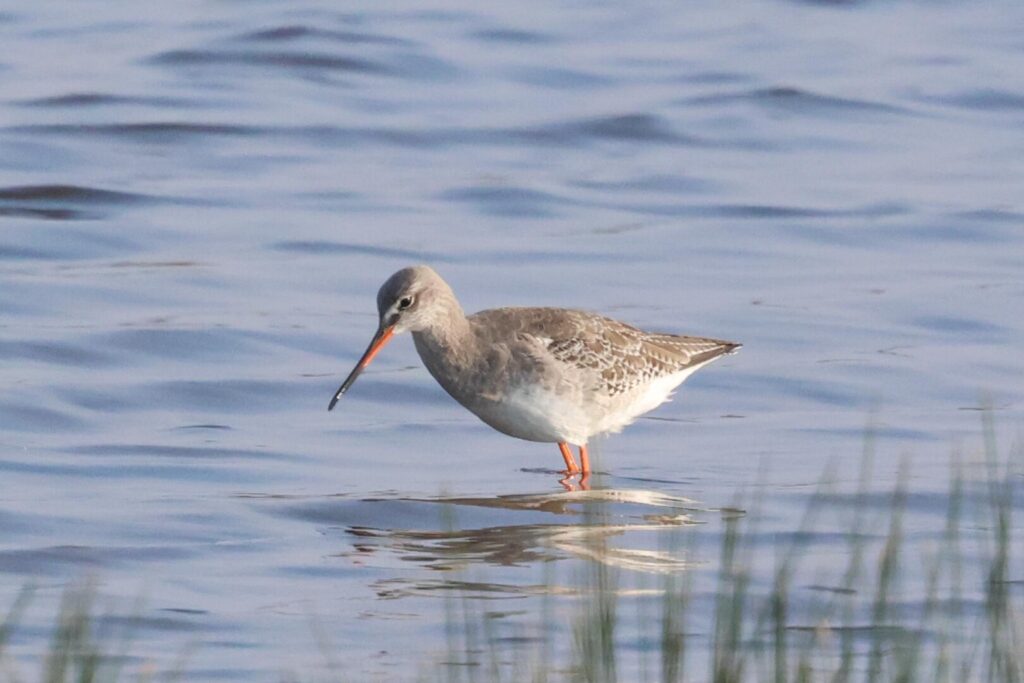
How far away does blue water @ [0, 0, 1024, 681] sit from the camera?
8.92 m

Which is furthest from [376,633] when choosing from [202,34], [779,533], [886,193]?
[202,34]

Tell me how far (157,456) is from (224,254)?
4807 millimetres

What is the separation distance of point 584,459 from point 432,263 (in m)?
4.29

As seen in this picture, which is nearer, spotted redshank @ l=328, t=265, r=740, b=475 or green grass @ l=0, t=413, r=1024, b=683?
green grass @ l=0, t=413, r=1024, b=683

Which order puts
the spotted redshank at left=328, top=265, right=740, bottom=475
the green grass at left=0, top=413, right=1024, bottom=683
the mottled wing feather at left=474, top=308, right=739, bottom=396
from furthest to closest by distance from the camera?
the mottled wing feather at left=474, top=308, right=739, bottom=396, the spotted redshank at left=328, top=265, right=740, bottom=475, the green grass at left=0, top=413, right=1024, bottom=683

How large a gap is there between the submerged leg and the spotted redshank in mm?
312

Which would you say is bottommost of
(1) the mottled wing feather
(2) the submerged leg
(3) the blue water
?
(2) the submerged leg

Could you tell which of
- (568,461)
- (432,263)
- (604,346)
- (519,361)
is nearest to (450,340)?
(519,361)

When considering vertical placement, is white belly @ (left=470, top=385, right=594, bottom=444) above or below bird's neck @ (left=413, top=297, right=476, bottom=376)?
below

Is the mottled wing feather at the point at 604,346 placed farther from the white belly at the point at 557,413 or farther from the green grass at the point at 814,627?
the green grass at the point at 814,627

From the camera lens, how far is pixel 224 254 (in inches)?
599

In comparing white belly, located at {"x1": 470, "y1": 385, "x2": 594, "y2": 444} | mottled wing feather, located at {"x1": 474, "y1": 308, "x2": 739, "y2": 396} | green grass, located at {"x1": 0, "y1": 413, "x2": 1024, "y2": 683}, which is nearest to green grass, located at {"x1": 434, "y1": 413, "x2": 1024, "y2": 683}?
green grass, located at {"x1": 0, "y1": 413, "x2": 1024, "y2": 683}

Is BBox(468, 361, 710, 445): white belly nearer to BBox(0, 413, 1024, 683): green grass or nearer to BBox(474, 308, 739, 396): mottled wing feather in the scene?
BBox(474, 308, 739, 396): mottled wing feather

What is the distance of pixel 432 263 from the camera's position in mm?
15109
